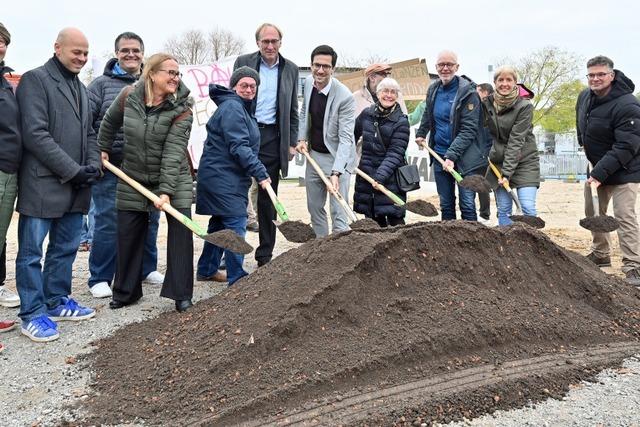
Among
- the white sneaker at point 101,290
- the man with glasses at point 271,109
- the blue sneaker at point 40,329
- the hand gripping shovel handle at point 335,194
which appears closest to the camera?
the blue sneaker at point 40,329

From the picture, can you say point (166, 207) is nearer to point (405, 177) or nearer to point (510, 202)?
point (405, 177)

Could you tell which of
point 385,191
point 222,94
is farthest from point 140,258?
point 385,191

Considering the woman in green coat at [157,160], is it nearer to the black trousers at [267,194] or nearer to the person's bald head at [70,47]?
the person's bald head at [70,47]

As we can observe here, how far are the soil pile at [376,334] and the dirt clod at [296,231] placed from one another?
2.29 ft

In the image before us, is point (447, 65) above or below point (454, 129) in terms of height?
above

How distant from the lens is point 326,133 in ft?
18.8

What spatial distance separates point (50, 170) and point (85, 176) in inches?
8.8

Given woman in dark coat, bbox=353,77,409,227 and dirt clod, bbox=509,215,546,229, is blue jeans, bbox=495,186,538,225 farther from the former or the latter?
woman in dark coat, bbox=353,77,409,227

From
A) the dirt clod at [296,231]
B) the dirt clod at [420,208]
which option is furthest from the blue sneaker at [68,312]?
the dirt clod at [420,208]

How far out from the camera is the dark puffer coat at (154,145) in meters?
4.38

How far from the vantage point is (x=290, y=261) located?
4.15 meters

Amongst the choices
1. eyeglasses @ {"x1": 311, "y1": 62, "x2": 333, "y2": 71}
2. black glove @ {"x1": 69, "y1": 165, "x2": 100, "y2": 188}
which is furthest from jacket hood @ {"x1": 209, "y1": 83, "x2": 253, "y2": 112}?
black glove @ {"x1": 69, "y1": 165, "x2": 100, "y2": 188}

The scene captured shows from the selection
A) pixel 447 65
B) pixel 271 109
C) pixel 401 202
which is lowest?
pixel 401 202

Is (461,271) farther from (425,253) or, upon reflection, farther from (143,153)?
(143,153)
